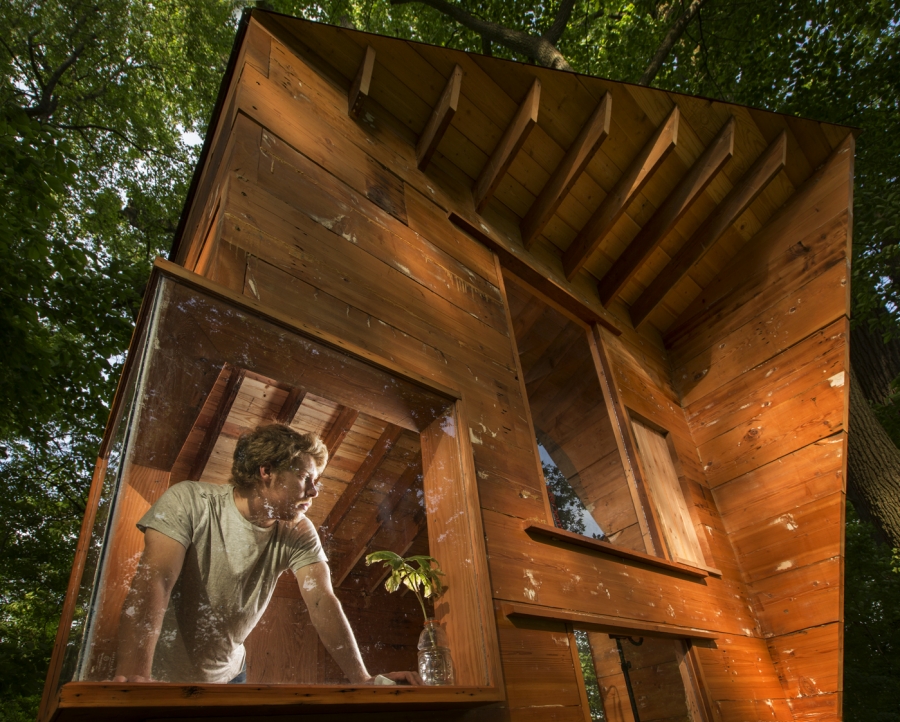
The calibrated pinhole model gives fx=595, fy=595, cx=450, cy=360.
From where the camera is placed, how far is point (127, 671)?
94 cm

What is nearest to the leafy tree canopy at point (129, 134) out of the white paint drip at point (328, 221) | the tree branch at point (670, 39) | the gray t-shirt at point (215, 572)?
the tree branch at point (670, 39)

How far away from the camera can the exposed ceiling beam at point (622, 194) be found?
3.60 meters

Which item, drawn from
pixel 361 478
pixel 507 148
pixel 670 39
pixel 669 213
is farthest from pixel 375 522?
pixel 670 39

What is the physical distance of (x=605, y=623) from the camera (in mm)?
2174

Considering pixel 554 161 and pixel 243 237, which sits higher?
pixel 554 161

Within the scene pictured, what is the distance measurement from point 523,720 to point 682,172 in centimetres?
356

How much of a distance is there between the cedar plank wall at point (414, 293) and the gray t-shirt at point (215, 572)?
2.59 feet

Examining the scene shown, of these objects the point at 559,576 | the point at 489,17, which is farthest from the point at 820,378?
the point at 489,17

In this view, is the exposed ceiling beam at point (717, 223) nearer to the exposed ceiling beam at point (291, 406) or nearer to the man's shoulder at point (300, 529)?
the exposed ceiling beam at point (291, 406)

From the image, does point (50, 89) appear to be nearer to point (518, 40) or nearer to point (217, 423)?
point (518, 40)

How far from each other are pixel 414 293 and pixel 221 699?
5.96 ft

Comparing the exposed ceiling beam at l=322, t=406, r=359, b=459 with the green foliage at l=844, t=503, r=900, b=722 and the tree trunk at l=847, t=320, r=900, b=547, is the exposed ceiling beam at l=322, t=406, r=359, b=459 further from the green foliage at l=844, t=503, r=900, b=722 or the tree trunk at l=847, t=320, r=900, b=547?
the green foliage at l=844, t=503, r=900, b=722

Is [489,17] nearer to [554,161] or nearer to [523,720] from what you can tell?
[554,161]

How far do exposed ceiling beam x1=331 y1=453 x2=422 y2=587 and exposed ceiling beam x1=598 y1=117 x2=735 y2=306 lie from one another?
9.66 ft
